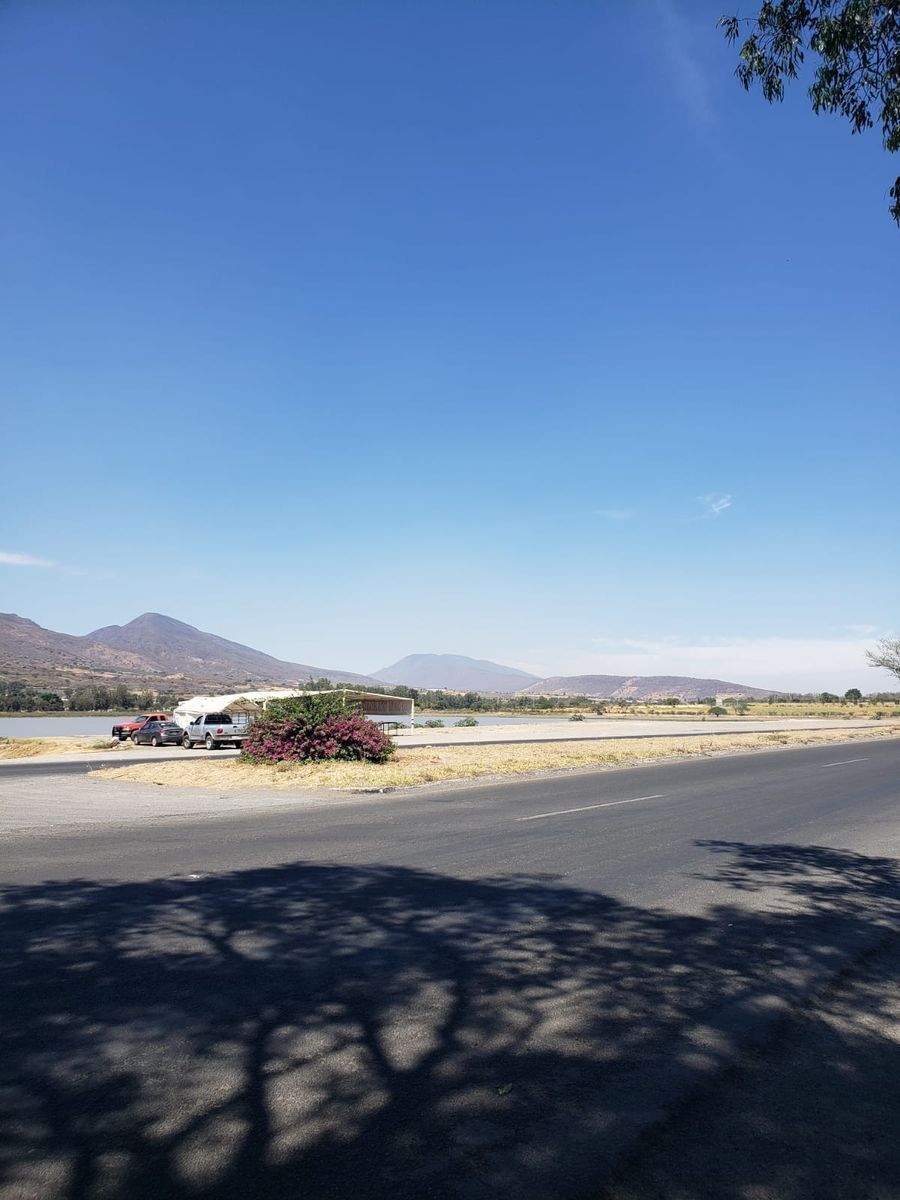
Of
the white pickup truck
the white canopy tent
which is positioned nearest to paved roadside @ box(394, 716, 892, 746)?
the white canopy tent

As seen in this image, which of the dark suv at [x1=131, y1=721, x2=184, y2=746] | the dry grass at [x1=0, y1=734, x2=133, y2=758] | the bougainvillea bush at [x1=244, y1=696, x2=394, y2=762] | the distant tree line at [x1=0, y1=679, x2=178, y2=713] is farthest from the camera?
the distant tree line at [x1=0, y1=679, x2=178, y2=713]

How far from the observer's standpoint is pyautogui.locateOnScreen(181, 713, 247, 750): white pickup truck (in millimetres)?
37625

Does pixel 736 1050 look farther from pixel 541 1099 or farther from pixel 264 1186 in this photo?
pixel 264 1186

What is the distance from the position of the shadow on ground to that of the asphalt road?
17 millimetres

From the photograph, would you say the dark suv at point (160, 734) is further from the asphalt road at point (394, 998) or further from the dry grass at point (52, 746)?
the asphalt road at point (394, 998)

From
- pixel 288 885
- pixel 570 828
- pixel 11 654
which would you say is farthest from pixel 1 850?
pixel 11 654

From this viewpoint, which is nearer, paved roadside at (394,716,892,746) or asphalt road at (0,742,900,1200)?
asphalt road at (0,742,900,1200)

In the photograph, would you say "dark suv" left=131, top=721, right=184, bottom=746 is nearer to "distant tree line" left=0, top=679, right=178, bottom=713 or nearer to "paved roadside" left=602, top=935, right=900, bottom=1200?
"paved roadside" left=602, top=935, right=900, bottom=1200

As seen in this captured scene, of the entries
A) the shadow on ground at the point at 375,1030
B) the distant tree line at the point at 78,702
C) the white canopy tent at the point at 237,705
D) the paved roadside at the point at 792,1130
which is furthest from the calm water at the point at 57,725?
the paved roadside at the point at 792,1130

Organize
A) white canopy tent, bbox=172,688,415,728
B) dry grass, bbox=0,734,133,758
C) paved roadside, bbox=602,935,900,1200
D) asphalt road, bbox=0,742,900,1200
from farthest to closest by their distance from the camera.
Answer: white canopy tent, bbox=172,688,415,728
dry grass, bbox=0,734,133,758
asphalt road, bbox=0,742,900,1200
paved roadside, bbox=602,935,900,1200

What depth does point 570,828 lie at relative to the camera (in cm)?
1307

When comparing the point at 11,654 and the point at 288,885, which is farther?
the point at 11,654

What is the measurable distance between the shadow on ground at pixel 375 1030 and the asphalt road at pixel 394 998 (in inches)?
0.7

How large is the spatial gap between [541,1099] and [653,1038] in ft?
3.53
